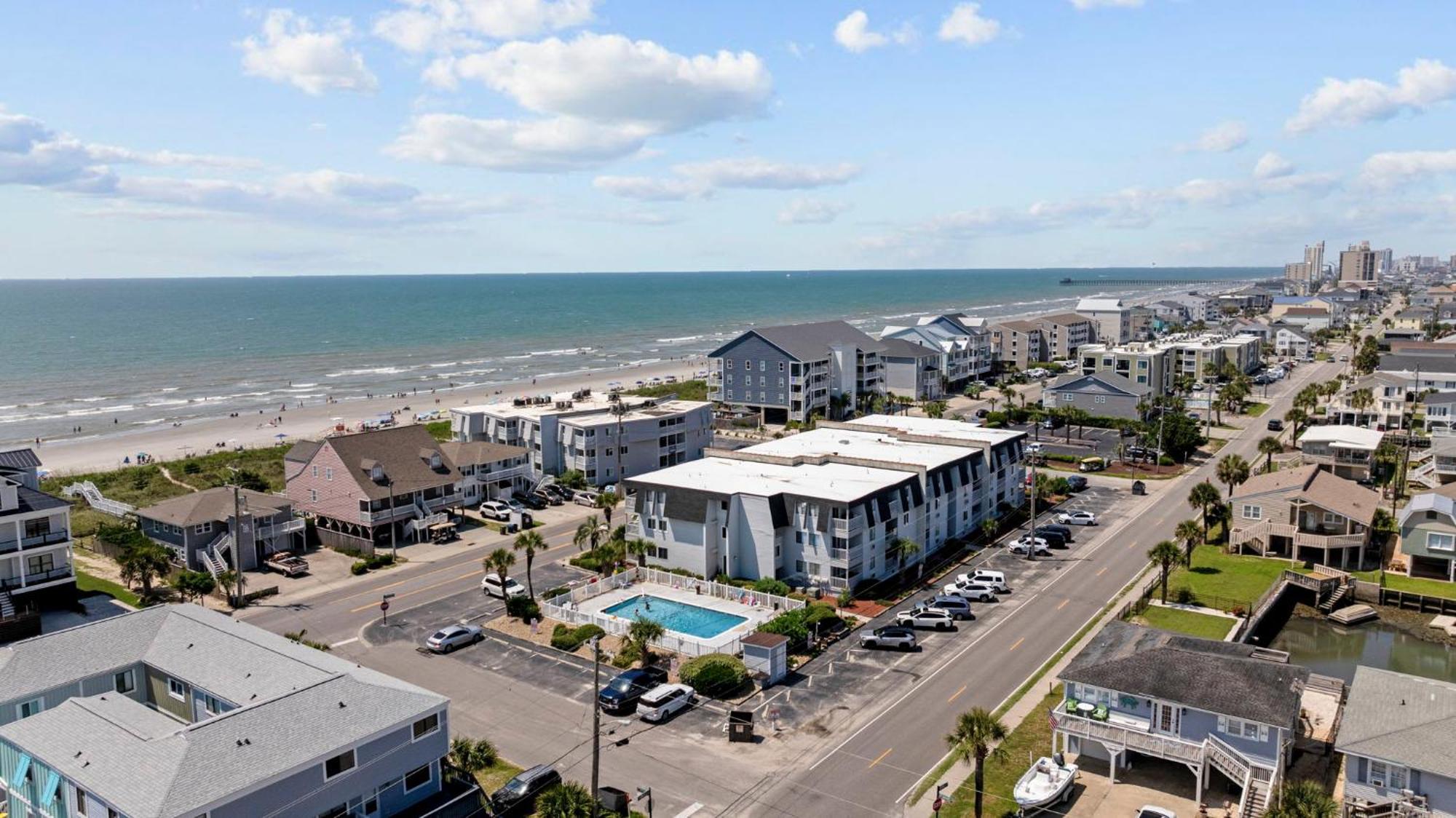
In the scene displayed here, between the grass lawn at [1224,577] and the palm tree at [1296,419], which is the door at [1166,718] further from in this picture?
the palm tree at [1296,419]

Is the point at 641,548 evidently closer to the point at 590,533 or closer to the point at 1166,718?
the point at 590,533

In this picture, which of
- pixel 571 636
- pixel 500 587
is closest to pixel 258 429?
pixel 500 587

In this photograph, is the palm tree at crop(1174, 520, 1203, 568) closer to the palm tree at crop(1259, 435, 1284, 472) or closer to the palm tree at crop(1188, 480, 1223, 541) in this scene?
the palm tree at crop(1188, 480, 1223, 541)

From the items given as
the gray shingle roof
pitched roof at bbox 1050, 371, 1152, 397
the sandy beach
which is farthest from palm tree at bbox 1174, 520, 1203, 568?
the sandy beach

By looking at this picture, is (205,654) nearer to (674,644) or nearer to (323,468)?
(674,644)

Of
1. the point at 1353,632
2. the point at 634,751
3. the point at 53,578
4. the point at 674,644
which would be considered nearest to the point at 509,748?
the point at 634,751
